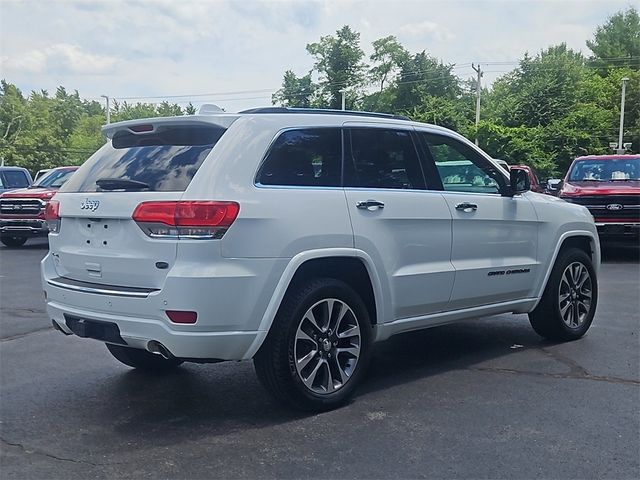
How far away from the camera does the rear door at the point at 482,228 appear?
5.48 metres

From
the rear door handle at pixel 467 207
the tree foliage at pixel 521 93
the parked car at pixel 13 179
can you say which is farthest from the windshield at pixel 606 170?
the tree foliage at pixel 521 93

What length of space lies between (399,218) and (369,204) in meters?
0.29

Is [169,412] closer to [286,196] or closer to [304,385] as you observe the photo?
[304,385]

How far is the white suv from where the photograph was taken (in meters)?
4.06

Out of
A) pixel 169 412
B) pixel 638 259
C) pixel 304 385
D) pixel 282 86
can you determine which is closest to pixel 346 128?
pixel 304 385

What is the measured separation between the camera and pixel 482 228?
5672 millimetres

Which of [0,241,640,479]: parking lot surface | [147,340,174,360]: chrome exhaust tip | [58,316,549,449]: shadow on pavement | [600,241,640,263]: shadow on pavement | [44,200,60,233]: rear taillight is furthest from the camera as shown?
[600,241,640,263]: shadow on pavement

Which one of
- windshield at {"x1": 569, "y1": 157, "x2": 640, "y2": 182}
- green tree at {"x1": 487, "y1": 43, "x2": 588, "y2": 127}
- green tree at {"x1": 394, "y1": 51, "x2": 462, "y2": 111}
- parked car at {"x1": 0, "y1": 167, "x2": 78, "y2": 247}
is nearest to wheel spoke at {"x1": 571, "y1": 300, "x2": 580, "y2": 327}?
windshield at {"x1": 569, "y1": 157, "x2": 640, "y2": 182}

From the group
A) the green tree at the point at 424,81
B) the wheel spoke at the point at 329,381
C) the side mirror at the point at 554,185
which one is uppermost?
the green tree at the point at 424,81

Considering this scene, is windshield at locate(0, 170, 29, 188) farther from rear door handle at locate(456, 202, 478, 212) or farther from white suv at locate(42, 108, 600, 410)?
rear door handle at locate(456, 202, 478, 212)

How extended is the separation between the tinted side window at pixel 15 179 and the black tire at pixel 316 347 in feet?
53.2

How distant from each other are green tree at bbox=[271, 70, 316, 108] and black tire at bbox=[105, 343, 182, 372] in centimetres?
6737

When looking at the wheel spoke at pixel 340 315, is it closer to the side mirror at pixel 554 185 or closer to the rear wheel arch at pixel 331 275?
the rear wheel arch at pixel 331 275

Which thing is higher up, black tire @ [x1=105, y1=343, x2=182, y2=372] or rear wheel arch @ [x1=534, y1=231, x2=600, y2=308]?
rear wheel arch @ [x1=534, y1=231, x2=600, y2=308]
